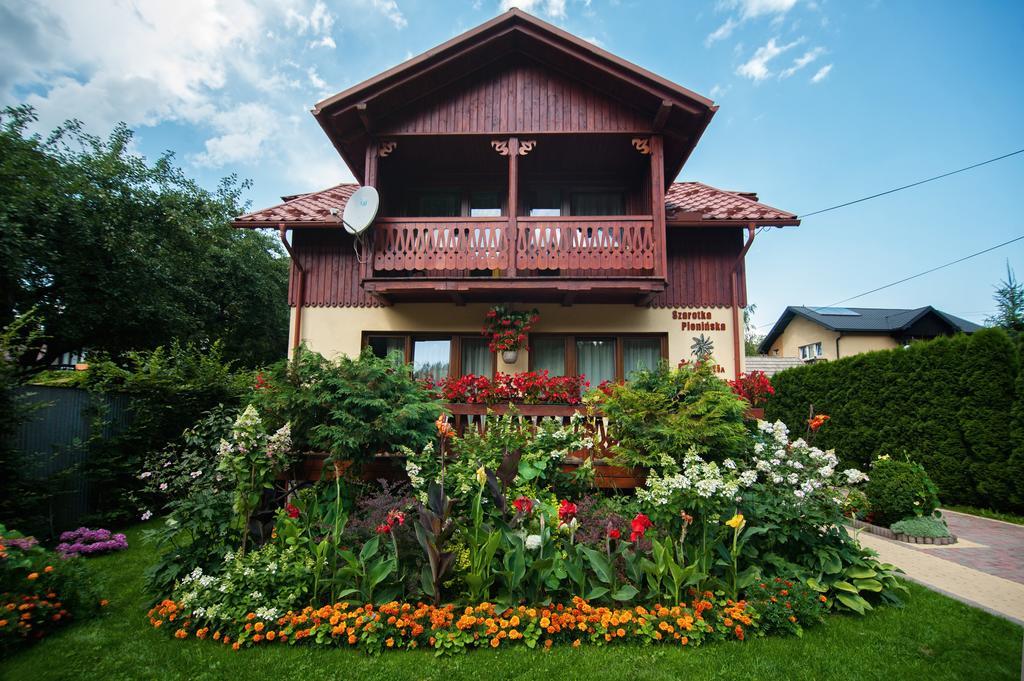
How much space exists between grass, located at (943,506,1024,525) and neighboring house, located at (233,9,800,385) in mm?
4712

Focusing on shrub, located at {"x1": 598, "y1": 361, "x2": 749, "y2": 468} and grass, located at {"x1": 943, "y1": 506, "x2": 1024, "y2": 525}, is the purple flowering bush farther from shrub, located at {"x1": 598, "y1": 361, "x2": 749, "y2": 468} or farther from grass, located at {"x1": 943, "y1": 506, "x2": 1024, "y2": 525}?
grass, located at {"x1": 943, "y1": 506, "x2": 1024, "y2": 525}

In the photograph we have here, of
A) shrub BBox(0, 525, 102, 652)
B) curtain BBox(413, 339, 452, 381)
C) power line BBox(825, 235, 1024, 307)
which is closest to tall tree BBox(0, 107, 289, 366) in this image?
curtain BBox(413, 339, 452, 381)

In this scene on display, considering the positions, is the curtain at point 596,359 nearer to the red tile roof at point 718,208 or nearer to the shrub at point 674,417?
the red tile roof at point 718,208

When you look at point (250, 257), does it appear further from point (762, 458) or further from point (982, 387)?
point (982, 387)

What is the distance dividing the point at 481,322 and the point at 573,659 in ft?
22.1

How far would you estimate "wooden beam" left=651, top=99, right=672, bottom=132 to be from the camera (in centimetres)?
803

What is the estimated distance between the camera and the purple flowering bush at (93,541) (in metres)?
5.74

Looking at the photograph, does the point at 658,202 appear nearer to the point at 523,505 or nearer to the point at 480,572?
the point at 523,505

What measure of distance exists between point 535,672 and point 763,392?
19.2 feet

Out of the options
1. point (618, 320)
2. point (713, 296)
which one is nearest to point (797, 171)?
point (713, 296)

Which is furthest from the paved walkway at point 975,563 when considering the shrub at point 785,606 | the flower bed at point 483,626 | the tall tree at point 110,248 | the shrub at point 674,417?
the tall tree at point 110,248

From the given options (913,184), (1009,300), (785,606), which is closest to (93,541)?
(785,606)

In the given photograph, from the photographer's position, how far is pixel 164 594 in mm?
4203

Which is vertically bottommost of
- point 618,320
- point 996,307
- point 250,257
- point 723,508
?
point 723,508
